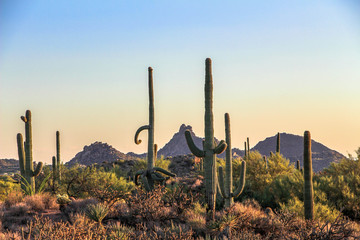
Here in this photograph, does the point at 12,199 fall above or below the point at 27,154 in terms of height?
below

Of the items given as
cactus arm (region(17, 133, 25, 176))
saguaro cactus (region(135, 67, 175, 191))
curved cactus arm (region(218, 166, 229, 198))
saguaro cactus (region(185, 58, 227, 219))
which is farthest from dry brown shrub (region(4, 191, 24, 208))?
curved cactus arm (region(218, 166, 229, 198))

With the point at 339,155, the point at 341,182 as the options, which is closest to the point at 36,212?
the point at 341,182

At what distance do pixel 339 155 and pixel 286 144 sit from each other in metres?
37.8

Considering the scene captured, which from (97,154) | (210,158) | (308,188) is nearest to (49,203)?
(210,158)

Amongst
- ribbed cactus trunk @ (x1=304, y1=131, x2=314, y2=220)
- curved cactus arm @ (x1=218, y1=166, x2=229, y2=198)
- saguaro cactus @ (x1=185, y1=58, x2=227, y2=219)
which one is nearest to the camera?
saguaro cactus @ (x1=185, y1=58, x2=227, y2=219)

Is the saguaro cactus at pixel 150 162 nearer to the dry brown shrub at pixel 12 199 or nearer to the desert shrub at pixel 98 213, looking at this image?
the desert shrub at pixel 98 213

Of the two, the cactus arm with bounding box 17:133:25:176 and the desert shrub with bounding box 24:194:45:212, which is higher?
the cactus arm with bounding box 17:133:25:176

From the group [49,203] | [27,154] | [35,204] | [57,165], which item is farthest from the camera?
[57,165]

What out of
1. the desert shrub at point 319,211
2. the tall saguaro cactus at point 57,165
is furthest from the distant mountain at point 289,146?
the desert shrub at point 319,211

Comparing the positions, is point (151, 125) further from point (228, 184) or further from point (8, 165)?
point (8, 165)

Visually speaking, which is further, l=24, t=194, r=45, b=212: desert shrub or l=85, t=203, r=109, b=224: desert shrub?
l=24, t=194, r=45, b=212: desert shrub

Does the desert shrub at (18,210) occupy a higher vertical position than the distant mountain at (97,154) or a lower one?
lower

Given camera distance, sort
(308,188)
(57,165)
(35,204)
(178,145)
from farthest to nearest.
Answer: (178,145)
(57,165)
(35,204)
(308,188)

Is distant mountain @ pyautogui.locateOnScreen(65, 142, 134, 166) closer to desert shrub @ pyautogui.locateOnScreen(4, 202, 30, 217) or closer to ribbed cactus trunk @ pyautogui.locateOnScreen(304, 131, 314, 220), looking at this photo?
desert shrub @ pyautogui.locateOnScreen(4, 202, 30, 217)
